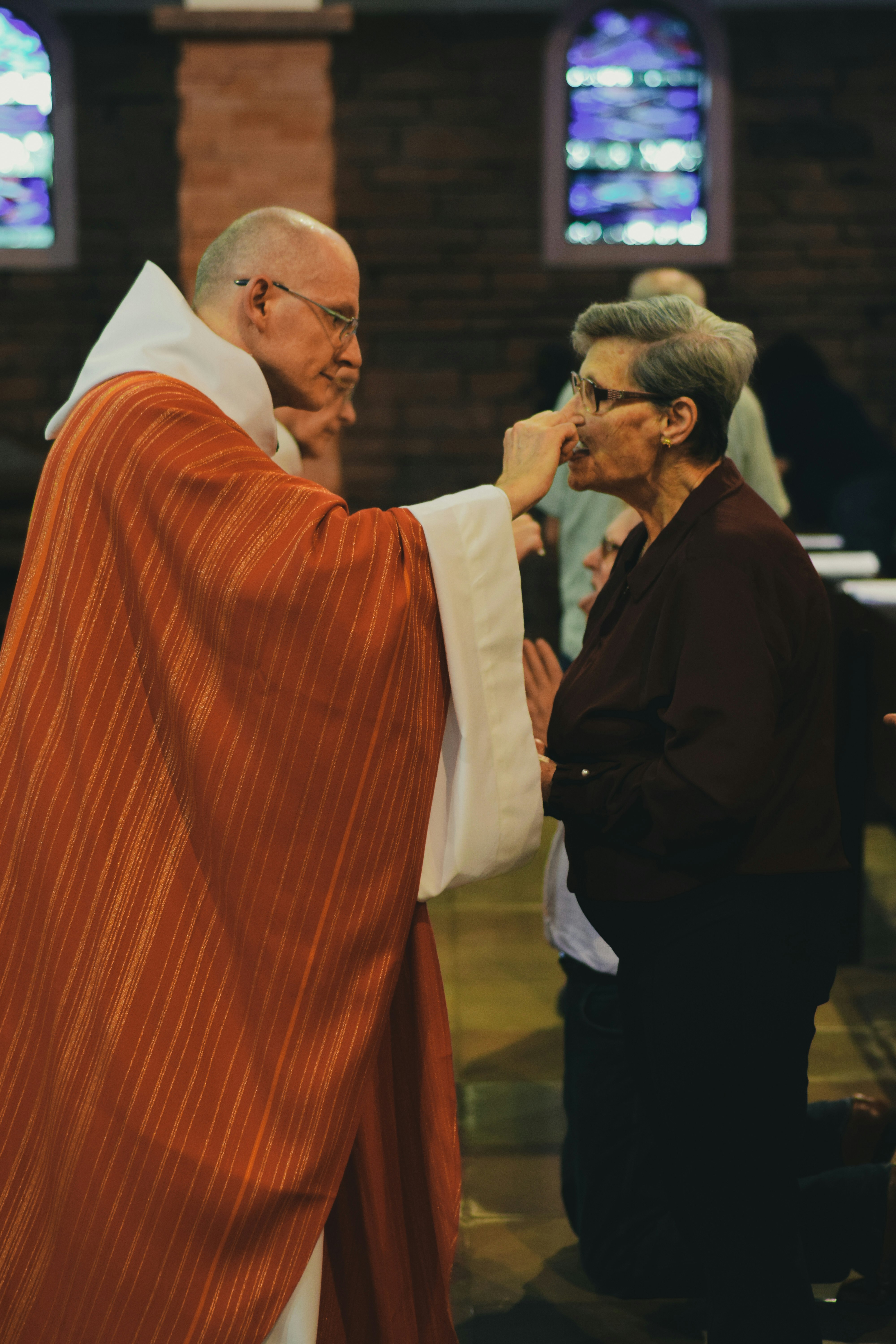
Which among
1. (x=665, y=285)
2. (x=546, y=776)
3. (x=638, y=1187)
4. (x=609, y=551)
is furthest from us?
(x=665, y=285)

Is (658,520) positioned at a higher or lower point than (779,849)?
higher

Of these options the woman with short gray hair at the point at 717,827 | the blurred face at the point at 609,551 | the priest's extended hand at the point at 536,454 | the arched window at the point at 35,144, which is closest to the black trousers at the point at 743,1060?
the woman with short gray hair at the point at 717,827

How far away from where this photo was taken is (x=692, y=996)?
177cm

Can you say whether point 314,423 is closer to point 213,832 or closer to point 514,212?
point 213,832

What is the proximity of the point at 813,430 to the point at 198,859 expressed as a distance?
652 cm

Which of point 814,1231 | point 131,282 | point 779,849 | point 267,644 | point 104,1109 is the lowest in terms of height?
point 814,1231

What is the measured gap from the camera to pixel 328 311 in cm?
204

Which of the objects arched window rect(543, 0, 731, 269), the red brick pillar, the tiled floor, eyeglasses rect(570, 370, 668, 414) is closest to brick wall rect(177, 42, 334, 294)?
the red brick pillar

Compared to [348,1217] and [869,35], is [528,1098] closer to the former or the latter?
[348,1217]

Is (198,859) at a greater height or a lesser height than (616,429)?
lesser

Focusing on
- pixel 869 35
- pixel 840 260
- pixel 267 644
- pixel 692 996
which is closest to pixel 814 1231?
pixel 692 996

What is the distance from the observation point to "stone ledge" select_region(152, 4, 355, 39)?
538cm

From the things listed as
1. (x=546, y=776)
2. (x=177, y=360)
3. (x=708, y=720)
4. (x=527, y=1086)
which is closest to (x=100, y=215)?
(x=527, y=1086)

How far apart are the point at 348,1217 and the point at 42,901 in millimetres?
583
